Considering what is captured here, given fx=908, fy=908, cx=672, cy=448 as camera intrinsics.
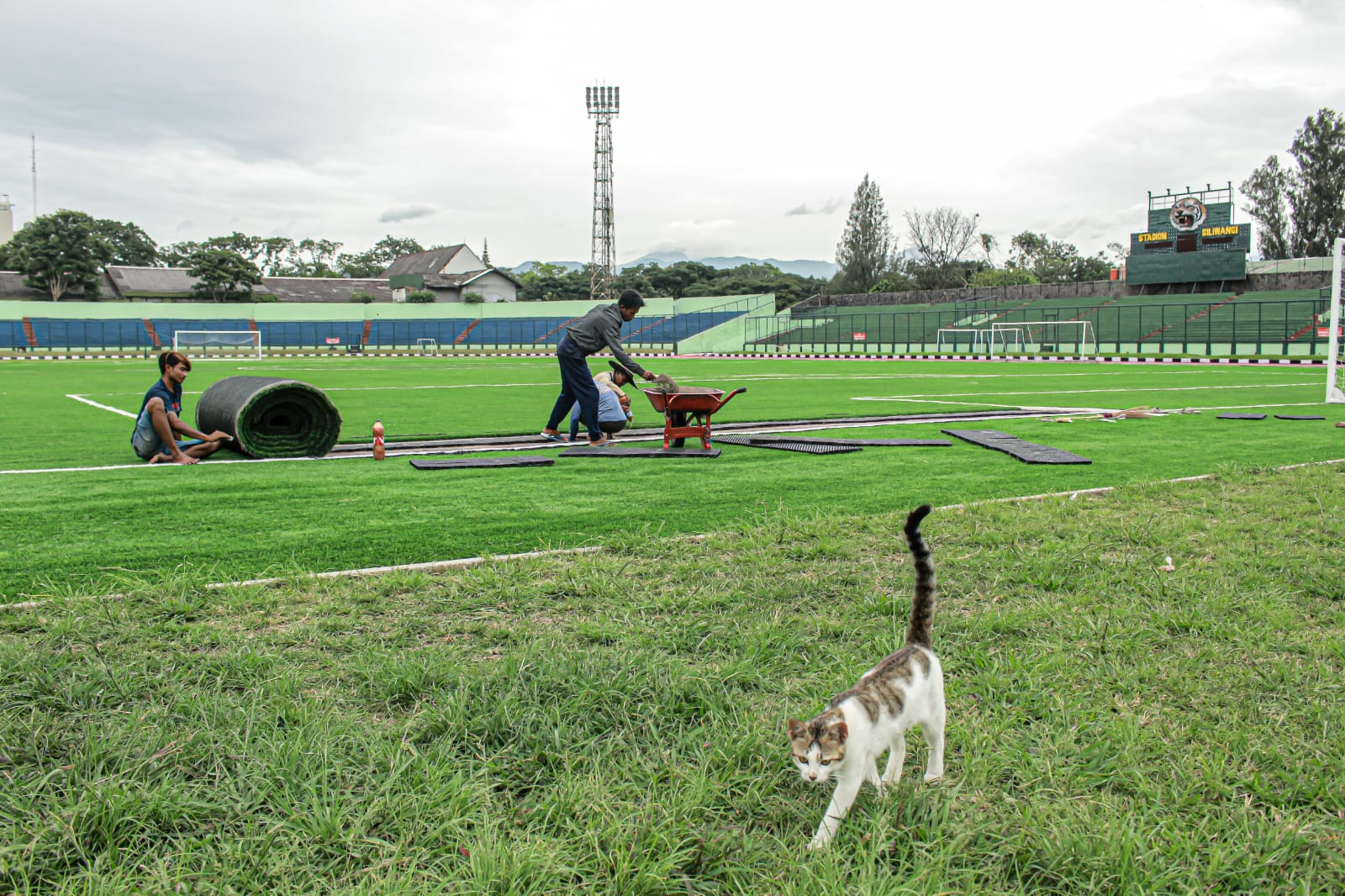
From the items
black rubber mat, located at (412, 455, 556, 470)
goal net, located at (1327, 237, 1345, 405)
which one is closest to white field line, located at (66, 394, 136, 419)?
black rubber mat, located at (412, 455, 556, 470)

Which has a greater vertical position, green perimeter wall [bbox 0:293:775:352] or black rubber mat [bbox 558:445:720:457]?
green perimeter wall [bbox 0:293:775:352]

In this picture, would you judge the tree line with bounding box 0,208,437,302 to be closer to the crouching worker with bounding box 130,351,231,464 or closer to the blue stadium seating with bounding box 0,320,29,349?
the blue stadium seating with bounding box 0,320,29,349

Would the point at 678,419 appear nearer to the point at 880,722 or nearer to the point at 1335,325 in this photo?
the point at 880,722

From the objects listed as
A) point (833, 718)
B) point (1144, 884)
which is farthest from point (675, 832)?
point (1144, 884)

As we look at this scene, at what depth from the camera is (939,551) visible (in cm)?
487

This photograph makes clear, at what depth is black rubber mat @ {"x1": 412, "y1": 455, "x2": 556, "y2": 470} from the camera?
8117 mm

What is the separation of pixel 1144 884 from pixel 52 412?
52.0 ft

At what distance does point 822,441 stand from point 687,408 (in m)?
1.73

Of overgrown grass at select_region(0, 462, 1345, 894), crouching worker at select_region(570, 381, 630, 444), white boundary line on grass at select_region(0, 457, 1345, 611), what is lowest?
overgrown grass at select_region(0, 462, 1345, 894)

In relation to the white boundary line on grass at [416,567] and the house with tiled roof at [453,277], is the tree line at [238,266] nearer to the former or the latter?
the house with tiled roof at [453,277]

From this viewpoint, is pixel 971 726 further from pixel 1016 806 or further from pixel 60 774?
pixel 60 774

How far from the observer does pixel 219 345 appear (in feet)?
169

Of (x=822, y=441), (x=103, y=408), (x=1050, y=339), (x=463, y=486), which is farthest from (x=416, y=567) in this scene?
(x=1050, y=339)

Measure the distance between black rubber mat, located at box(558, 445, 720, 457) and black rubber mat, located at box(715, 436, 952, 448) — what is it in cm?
61
